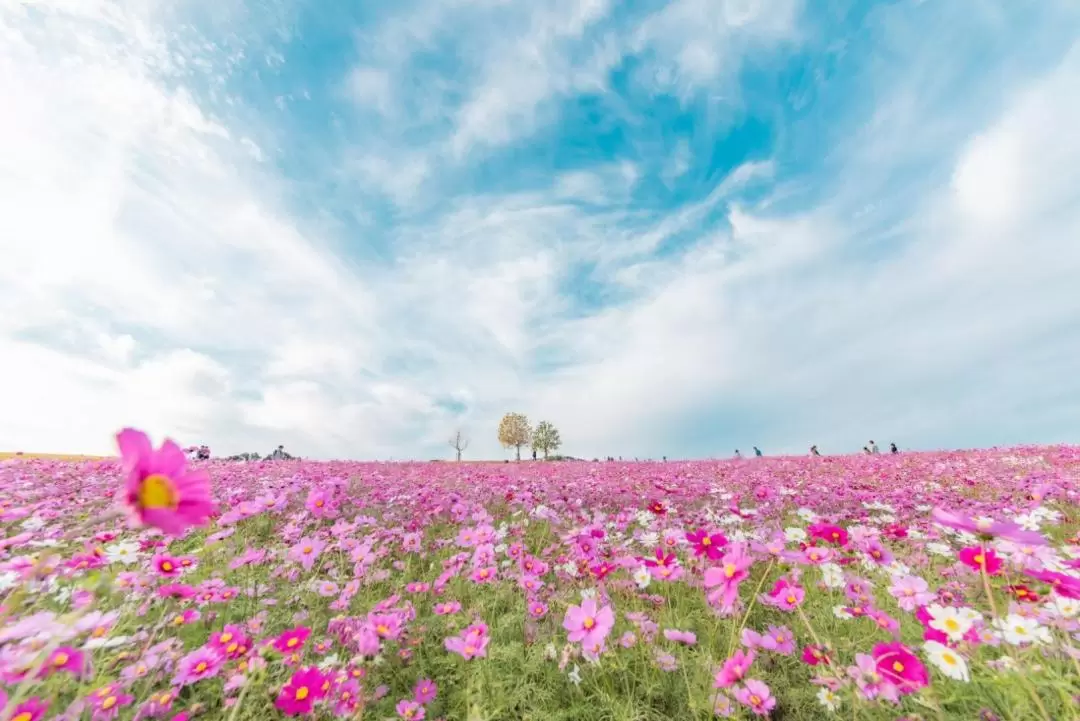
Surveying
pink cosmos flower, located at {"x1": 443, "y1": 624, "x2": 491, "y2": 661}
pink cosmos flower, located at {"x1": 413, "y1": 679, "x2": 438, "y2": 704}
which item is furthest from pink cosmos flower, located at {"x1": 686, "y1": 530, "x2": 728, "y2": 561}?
pink cosmos flower, located at {"x1": 413, "y1": 679, "x2": 438, "y2": 704}

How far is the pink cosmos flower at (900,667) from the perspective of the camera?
5.84 ft

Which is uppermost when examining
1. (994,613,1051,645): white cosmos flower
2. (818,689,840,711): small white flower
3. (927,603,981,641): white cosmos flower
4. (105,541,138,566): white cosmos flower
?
(105,541,138,566): white cosmos flower

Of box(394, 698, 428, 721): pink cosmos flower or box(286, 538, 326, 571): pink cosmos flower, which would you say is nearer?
box(394, 698, 428, 721): pink cosmos flower

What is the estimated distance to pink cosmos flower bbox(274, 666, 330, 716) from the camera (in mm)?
2010

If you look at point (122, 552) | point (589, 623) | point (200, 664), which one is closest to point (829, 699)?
point (589, 623)

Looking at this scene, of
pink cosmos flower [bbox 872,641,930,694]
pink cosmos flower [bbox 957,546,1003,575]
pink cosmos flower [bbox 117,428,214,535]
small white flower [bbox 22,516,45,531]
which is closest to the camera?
pink cosmos flower [bbox 117,428,214,535]

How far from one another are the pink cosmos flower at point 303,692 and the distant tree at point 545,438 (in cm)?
6362

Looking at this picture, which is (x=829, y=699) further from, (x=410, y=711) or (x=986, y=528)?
(x=410, y=711)

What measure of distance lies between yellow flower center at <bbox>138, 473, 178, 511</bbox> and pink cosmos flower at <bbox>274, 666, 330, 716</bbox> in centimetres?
133

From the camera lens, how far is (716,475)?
12078mm

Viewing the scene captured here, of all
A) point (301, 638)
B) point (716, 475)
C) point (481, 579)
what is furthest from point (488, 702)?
point (716, 475)

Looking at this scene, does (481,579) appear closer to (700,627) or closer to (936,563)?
(700,627)

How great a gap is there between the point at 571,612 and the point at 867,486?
8.32 m

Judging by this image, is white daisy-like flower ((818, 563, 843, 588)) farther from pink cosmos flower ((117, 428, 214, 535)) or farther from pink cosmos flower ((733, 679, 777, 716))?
pink cosmos flower ((117, 428, 214, 535))
